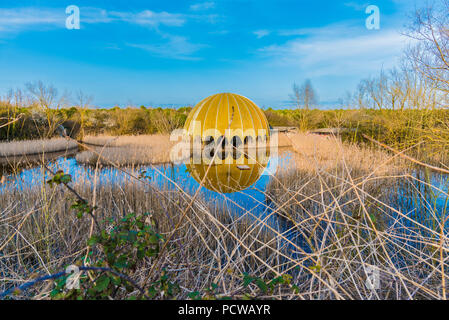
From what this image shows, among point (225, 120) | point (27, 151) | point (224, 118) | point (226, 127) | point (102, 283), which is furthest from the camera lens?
point (224, 118)

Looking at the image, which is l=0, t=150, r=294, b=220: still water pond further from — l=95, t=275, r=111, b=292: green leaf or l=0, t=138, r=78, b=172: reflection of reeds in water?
l=0, t=138, r=78, b=172: reflection of reeds in water

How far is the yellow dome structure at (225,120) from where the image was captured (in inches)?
421

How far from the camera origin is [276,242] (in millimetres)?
2652

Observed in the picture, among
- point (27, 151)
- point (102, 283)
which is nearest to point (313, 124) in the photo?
point (27, 151)

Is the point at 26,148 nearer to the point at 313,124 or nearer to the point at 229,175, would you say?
the point at 229,175

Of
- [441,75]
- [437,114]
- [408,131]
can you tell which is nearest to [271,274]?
[441,75]

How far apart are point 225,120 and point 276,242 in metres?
8.22

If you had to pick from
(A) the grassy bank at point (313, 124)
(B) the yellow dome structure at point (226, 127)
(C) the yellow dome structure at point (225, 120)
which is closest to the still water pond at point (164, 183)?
(A) the grassy bank at point (313, 124)

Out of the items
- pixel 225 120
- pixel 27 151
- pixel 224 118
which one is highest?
pixel 224 118

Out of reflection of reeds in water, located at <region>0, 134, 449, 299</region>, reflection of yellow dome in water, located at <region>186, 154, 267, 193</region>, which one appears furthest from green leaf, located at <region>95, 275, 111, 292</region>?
reflection of yellow dome in water, located at <region>186, 154, 267, 193</region>

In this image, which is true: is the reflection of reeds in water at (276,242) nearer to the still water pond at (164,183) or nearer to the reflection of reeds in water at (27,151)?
the still water pond at (164,183)

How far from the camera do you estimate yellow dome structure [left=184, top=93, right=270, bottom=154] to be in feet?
35.1
